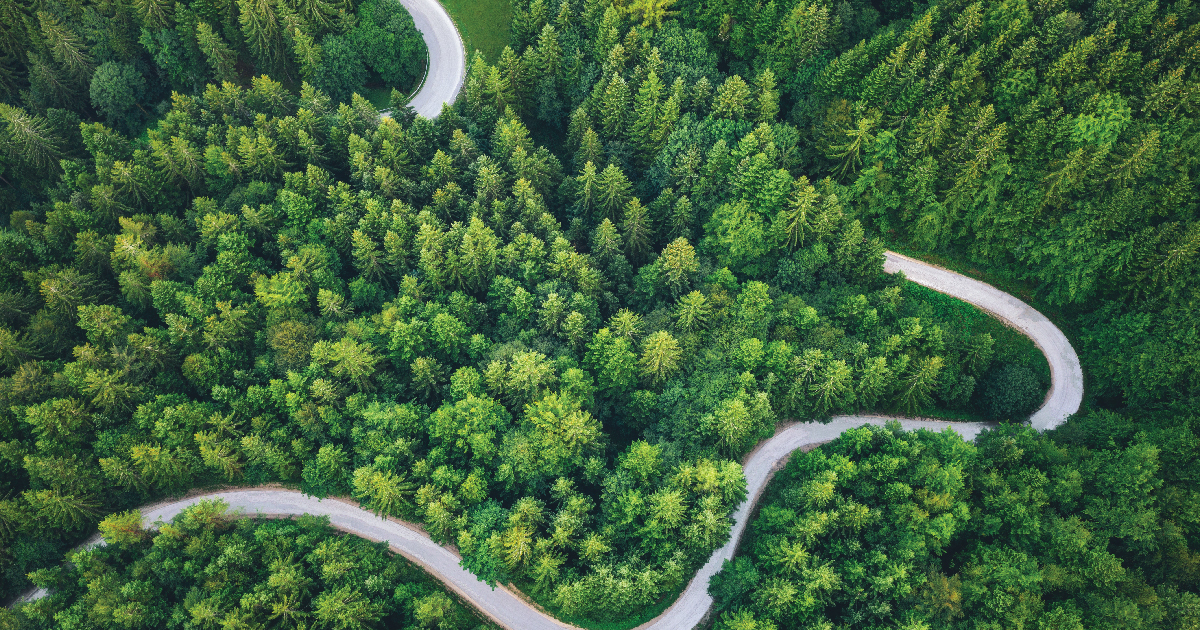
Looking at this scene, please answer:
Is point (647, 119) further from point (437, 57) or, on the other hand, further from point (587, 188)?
point (437, 57)

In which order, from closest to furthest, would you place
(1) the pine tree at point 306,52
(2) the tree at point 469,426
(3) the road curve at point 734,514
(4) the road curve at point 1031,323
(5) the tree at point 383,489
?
(5) the tree at point 383,489
(3) the road curve at point 734,514
(2) the tree at point 469,426
(4) the road curve at point 1031,323
(1) the pine tree at point 306,52

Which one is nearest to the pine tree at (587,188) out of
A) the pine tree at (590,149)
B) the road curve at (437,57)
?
the pine tree at (590,149)

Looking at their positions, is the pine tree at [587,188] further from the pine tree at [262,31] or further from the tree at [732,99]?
the pine tree at [262,31]

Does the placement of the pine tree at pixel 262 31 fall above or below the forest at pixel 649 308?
above

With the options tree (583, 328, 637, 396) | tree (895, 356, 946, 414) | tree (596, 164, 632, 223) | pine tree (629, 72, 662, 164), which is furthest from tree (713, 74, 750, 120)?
tree (895, 356, 946, 414)

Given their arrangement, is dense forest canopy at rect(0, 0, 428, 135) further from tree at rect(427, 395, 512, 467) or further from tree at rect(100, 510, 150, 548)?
tree at rect(100, 510, 150, 548)

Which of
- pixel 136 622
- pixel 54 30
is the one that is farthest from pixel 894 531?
pixel 54 30

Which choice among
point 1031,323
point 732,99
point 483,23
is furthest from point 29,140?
point 1031,323
